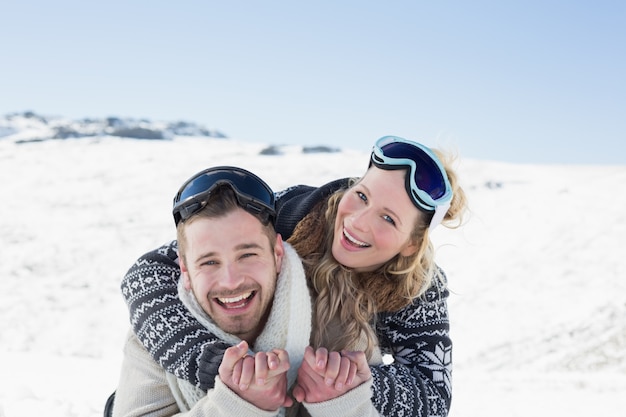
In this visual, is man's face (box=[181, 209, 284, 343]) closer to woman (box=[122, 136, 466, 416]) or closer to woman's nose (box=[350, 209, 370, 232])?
woman (box=[122, 136, 466, 416])

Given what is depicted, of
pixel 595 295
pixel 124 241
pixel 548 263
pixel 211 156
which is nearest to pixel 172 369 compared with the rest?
pixel 595 295

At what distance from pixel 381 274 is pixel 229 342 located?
100cm

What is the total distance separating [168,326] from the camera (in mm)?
2250

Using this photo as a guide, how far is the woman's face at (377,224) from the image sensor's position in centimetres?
279

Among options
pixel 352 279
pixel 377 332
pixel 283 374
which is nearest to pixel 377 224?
pixel 352 279

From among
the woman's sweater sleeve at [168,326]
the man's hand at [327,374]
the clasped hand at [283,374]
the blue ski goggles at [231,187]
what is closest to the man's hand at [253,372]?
the clasped hand at [283,374]

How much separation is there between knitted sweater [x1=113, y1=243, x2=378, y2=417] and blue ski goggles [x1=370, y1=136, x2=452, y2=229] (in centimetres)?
76

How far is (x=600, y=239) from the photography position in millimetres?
10164

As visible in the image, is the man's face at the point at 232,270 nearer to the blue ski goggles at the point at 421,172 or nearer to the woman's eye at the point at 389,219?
the woman's eye at the point at 389,219

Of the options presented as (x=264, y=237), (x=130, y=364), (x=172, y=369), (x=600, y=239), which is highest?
(x=264, y=237)

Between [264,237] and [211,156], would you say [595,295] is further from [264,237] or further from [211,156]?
[211,156]

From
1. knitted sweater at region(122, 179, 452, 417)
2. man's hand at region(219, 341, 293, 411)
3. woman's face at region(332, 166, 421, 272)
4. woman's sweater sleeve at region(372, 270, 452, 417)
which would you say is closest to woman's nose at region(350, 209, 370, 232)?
woman's face at region(332, 166, 421, 272)

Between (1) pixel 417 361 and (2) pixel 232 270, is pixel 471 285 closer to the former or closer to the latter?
(1) pixel 417 361

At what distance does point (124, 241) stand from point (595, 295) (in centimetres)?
908
